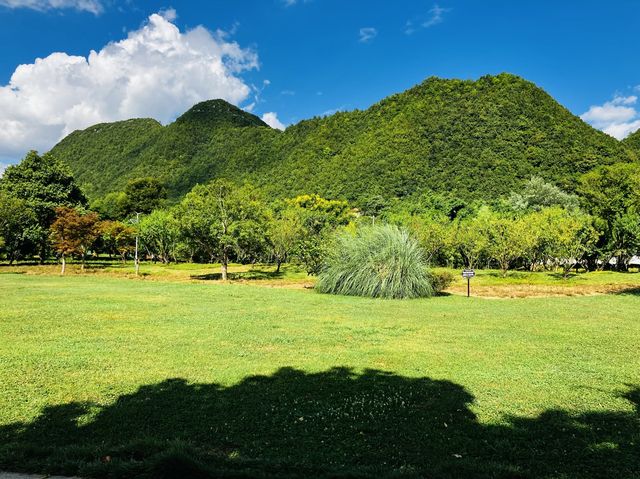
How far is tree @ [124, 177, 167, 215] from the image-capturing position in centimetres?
8594

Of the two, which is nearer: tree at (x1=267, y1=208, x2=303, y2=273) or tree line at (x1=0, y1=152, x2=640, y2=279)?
tree line at (x1=0, y1=152, x2=640, y2=279)

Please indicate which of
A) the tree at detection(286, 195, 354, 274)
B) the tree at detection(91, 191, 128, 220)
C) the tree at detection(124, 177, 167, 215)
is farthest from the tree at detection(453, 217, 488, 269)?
the tree at detection(91, 191, 128, 220)

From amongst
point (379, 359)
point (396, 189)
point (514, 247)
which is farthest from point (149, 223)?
point (379, 359)

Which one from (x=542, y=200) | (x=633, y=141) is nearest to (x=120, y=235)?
(x=542, y=200)

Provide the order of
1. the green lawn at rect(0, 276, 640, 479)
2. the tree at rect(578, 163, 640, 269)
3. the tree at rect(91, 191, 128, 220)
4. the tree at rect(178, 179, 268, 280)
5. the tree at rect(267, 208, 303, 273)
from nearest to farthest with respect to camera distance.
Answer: the green lawn at rect(0, 276, 640, 479), the tree at rect(178, 179, 268, 280), the tree at rect(578, 163, 640, 269), the tree at rect(267, 208, 303, 273), the tree at rect(91, 191, 128, 220)

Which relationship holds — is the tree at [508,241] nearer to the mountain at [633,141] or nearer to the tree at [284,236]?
the tree at [284,236]

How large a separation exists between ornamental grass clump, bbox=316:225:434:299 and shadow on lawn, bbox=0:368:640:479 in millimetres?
13691

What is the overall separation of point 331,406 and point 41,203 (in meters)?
52.7

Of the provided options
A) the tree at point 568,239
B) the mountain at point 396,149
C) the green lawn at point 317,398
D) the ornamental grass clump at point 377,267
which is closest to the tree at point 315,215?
the ornamental grass clump at point 377,267

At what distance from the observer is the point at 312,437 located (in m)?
4.70

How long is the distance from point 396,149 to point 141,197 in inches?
2055

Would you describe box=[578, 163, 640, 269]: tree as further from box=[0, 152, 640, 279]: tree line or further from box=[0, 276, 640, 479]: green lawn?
box=[0, 276, 640, 479]: green lawn

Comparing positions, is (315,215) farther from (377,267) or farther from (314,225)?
(377,267)

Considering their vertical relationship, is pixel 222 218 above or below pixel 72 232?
above
